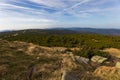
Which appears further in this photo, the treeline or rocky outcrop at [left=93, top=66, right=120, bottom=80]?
the treeline

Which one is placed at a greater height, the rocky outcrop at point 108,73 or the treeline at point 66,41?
the rocky outcrop at point 108,73

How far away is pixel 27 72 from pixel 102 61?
24.9 ft

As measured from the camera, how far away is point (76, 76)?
846 cm

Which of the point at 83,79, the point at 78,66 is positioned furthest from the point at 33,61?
the point at 83,79

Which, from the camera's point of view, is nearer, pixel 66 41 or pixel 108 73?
pixel 108 73

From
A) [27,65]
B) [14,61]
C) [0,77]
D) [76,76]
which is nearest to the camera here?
[0,77]

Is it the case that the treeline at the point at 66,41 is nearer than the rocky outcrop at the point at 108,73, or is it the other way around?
the rocky outcrop at the point at 108,73

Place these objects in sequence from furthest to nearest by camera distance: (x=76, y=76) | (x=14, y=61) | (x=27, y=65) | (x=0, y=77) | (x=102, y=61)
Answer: (x=102, y=61)
(x=14, y=61)
(x=27, y=65)
(x=76, y=76)
(x=0, y=77)

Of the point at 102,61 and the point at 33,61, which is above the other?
the point at 33,61

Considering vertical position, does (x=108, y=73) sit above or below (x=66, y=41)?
above

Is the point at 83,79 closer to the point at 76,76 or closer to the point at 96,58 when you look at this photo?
the point at 76,76

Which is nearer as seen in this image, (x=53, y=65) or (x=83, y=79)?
(x=83, y=79)

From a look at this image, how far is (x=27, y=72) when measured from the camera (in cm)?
852

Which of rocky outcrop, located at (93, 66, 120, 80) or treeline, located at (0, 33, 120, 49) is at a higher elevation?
rocky outcrop, located at (93, 66, 120, 80)
